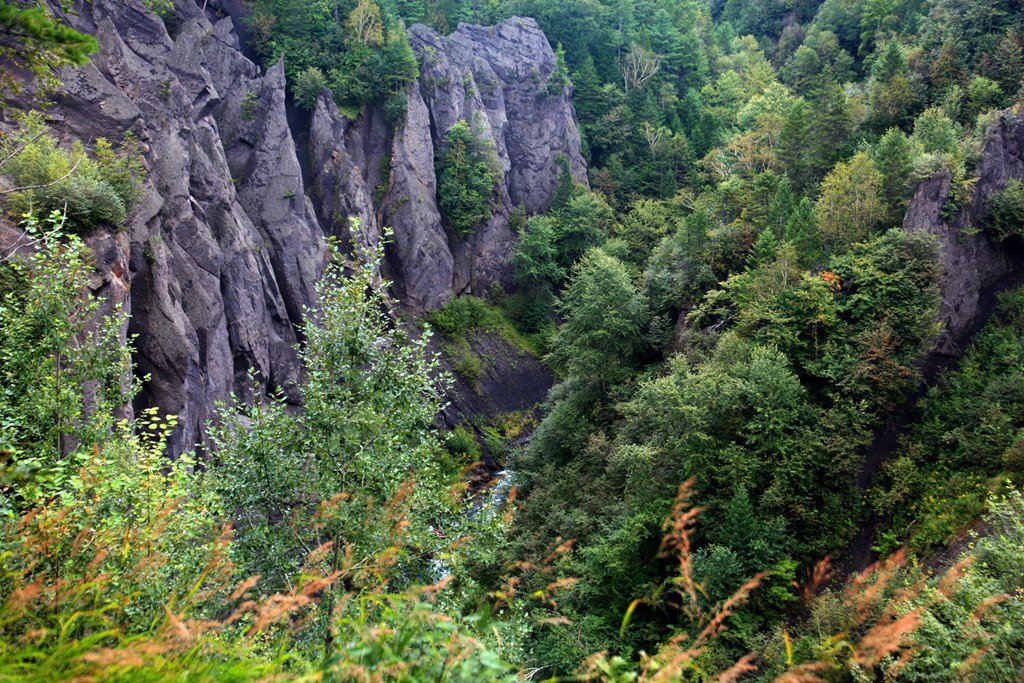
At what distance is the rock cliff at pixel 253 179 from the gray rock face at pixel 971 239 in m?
21.2

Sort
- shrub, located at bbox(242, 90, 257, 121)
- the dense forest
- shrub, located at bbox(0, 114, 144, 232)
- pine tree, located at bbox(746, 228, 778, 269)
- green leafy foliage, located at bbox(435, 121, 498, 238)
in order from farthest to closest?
green leafy foliage, located at bbox(435, 121, 498, 238) → shrub, located at bbox(242, 90, 257, 121) → pine tree, located at bbox(746, 228, 778, 269) → shrub, located at bbox(0, 114, 144, 232) → the dense forest

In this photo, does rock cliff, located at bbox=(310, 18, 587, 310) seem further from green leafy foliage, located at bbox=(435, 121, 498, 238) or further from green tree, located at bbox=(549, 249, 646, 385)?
green tree, located at bbox=(549, 249, 646, 385)

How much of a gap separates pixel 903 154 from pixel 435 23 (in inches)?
1604

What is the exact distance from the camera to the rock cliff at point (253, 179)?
20703 millimetres

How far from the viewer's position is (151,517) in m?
6.30

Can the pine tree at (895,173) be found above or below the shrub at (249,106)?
below

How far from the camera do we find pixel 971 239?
20328 mm

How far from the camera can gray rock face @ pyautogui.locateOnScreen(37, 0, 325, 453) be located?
2042cm

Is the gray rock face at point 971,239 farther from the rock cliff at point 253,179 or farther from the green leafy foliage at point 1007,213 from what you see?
the rock cliff at point 253,179

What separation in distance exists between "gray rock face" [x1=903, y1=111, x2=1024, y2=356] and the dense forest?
16 cm

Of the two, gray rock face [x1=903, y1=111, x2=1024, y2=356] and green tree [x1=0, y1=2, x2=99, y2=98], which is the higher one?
green tree [x1=0, y1=2, x2=99, y2=98]

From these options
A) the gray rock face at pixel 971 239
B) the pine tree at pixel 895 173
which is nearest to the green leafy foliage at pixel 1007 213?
the gray rock face at pixel 971 239

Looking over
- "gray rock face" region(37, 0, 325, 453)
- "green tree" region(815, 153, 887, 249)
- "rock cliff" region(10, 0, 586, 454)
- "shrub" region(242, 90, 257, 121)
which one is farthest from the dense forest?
"shrub" region(242, 90, 257, 121)

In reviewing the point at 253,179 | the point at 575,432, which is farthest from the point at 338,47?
the point at 575,432
